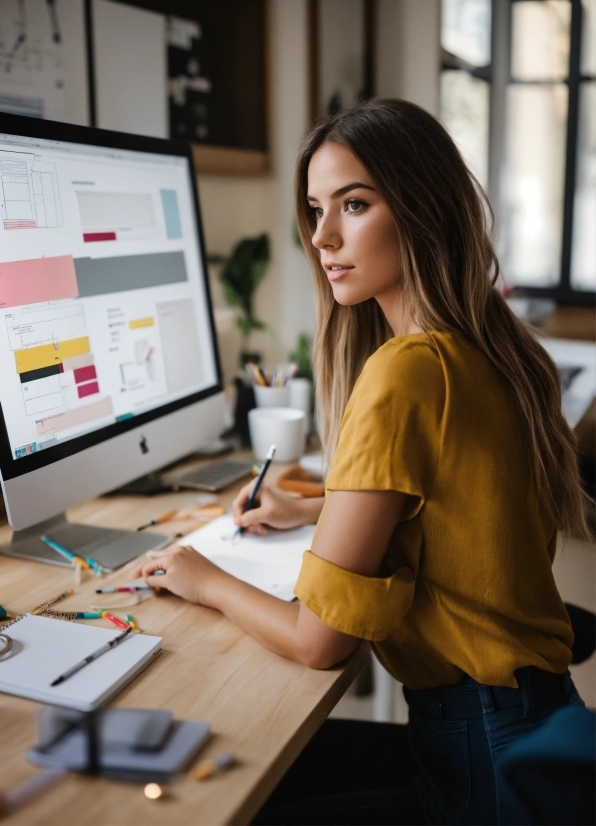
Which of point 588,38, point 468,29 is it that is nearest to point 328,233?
point 468,29

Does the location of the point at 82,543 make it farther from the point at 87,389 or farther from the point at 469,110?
the point at 469,110

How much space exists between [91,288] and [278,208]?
159 centimetres

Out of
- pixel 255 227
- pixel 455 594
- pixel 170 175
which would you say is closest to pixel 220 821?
pixel 455 594

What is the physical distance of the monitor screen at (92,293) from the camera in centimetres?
102

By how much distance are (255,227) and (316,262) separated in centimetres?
151

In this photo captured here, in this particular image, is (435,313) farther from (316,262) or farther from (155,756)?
(155,756)

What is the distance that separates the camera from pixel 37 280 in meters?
1.04

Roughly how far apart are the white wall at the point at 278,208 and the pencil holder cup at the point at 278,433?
0.85m

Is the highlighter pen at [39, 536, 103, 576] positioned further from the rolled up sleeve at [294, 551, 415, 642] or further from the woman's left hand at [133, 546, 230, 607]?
the rolled up sleeve at [294, 551, 415, 642]

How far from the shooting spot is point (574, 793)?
57 centimetres

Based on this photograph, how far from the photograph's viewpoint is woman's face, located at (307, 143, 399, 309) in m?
0.94

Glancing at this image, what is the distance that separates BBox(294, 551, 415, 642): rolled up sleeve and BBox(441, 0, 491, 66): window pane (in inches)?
125

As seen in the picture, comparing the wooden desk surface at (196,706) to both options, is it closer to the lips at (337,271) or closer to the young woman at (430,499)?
the young woman at (430,499)

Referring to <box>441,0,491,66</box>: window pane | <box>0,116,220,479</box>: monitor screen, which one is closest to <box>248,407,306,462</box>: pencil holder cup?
<box>0,116,220,479</box>: monitor screen
